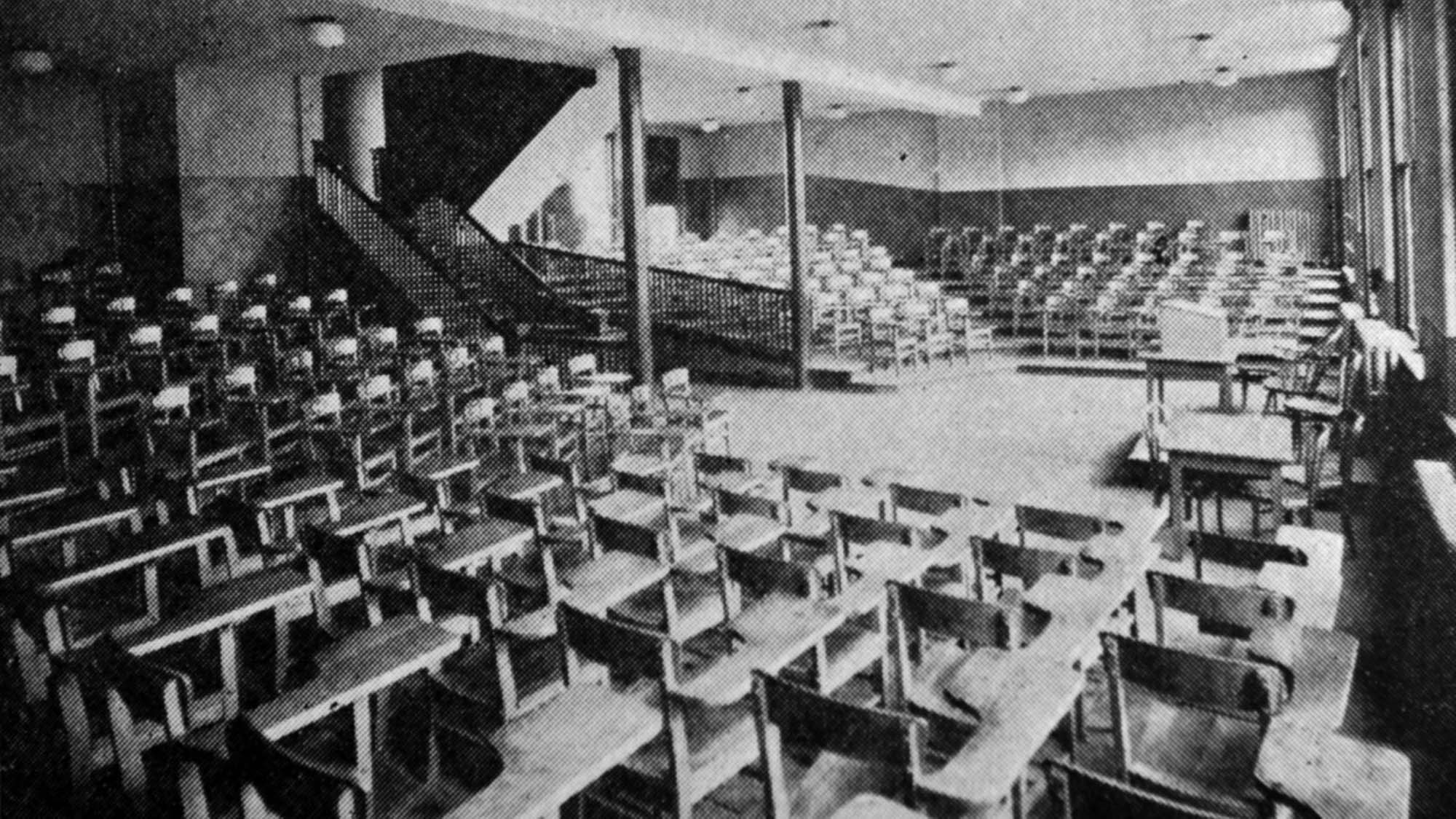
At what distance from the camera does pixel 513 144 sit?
15.9 meters

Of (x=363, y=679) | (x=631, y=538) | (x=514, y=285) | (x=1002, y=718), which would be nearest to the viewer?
(x=1002, y=718)

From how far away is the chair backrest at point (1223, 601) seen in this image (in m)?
3.46

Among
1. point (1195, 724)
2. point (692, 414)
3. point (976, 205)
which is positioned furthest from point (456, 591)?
point (976, 205)

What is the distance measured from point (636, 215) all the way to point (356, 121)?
7.16 metres

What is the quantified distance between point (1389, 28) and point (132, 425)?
1161cm

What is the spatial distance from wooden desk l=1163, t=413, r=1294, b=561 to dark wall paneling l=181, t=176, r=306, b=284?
492 inches

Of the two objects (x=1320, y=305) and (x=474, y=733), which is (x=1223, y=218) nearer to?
(x=1320, y=305)

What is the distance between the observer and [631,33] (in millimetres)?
11133

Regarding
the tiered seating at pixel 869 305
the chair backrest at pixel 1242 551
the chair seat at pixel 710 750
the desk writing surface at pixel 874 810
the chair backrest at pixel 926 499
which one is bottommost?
the chair seat at pixel 710 750

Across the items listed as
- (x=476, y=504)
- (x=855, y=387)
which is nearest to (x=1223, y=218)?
(x=855, y=387)

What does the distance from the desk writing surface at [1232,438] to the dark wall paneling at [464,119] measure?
36.2ft

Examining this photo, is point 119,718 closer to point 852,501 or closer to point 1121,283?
point 852,501

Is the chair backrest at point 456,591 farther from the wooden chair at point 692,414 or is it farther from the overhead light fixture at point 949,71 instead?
the overhead light fixture at point 949,71

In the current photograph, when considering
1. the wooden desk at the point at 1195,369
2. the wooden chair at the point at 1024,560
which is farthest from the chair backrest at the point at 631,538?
the wooden desk at the point at 1195,369
